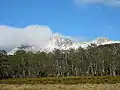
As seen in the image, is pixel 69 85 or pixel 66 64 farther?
pixel 66 64

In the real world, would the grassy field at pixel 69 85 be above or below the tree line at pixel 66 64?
below

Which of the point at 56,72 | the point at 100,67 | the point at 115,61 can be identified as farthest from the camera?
the point at 56,72

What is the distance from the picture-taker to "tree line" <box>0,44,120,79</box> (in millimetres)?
161000

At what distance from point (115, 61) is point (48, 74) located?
149 feet

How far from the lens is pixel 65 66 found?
175375 mm

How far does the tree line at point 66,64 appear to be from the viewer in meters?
161

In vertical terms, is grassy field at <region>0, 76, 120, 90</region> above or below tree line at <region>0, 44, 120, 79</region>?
below

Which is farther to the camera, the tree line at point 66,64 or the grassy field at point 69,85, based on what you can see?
the tree line at point 66,64

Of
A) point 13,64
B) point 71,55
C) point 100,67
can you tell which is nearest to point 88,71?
point 100,67

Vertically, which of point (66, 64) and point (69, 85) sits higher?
point (66, 64)

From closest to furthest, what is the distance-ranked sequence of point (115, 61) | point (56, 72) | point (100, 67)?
point (115, 61), point (100, 67), point (56, 72)

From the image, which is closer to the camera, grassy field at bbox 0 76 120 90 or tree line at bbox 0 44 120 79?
grassy field at bbox 0 76 120 90

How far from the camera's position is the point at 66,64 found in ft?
577

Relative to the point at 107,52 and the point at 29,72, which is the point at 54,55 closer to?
the point at 29,72
